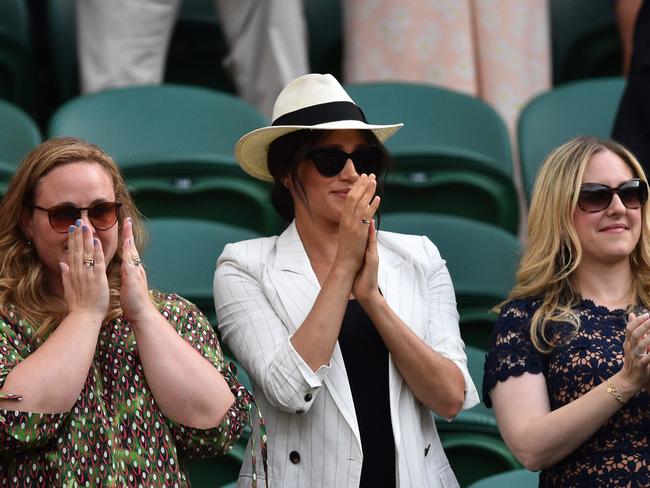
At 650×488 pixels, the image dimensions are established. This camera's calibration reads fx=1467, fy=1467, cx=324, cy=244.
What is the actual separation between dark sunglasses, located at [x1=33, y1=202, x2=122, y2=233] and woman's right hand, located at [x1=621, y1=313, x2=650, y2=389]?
3.67 ft

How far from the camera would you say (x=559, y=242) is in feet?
11.3

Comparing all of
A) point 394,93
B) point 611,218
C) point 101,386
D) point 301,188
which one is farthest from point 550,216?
point 394,93

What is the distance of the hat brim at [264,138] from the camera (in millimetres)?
3498

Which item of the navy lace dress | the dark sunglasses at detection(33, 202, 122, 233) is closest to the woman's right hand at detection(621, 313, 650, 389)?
the navy lace dress

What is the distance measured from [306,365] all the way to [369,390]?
0.18 metres

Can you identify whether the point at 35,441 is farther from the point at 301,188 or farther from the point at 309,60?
the point at 309,60

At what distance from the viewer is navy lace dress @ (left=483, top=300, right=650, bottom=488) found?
3.16 m

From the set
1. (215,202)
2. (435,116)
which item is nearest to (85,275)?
(215,202)

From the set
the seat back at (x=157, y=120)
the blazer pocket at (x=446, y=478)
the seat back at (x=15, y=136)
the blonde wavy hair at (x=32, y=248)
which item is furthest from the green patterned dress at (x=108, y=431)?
the seat back at (x=157, y=120)

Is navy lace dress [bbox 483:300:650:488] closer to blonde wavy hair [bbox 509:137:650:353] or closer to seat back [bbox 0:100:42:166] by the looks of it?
blonde wavy hair [bbox 509:137:650:353]

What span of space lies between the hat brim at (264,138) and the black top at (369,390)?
0.42 metres

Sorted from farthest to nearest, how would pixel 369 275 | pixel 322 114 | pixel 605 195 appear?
pixel 322 114, pixel 605 195, pixel 369 275

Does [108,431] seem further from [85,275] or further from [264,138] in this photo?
[264,138]

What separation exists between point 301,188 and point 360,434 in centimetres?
65
